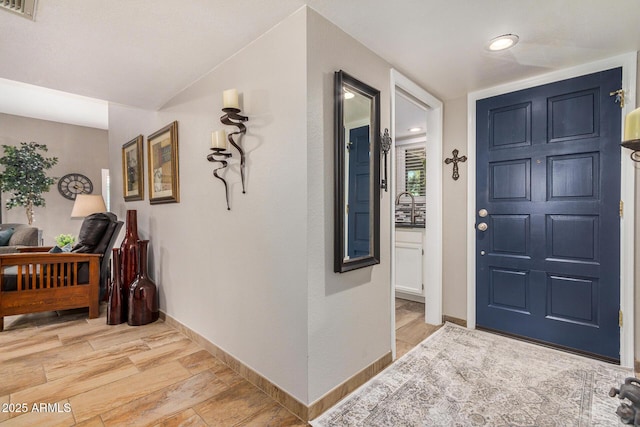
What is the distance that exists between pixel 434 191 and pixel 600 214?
1.21 meters

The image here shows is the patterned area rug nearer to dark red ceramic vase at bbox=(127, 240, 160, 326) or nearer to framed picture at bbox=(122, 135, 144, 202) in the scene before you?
dark red ceramic vase at bbox=(127, 240, 160, 326)

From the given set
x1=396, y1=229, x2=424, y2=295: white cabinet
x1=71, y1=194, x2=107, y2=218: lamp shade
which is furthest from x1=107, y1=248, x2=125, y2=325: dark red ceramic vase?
x1=396, y1=229, x2=424, y2=295: white cabinet

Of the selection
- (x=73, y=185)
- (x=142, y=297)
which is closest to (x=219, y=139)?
(x=142, y=297)

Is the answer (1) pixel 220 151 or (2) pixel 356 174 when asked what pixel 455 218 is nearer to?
(2) pixel 356 174

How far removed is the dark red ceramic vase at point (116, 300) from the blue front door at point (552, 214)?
335cm

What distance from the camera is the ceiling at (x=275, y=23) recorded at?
5.19ft

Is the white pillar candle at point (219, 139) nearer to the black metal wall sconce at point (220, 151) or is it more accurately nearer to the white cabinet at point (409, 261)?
the black metal wall sconce at point (220, 151)

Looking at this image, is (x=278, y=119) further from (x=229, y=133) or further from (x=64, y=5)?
(x=64, y=5)

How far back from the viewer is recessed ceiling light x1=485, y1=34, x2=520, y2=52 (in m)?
1.86

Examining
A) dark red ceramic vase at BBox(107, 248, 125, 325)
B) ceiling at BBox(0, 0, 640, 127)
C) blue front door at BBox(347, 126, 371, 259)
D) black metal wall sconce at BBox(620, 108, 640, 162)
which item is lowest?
dark red ceramic vase at BBox(107, 248, 125, 325)

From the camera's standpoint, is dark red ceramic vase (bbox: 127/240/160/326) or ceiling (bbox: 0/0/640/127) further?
dark red ceramic vase (bbox: 127/240/160/326)

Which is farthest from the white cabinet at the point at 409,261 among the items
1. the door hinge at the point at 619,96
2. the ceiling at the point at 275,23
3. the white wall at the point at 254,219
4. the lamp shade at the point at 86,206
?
the lamp shade at the point at 86,206

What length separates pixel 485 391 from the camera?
6.07 ft

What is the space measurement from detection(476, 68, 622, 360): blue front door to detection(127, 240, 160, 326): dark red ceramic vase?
3070 mm
